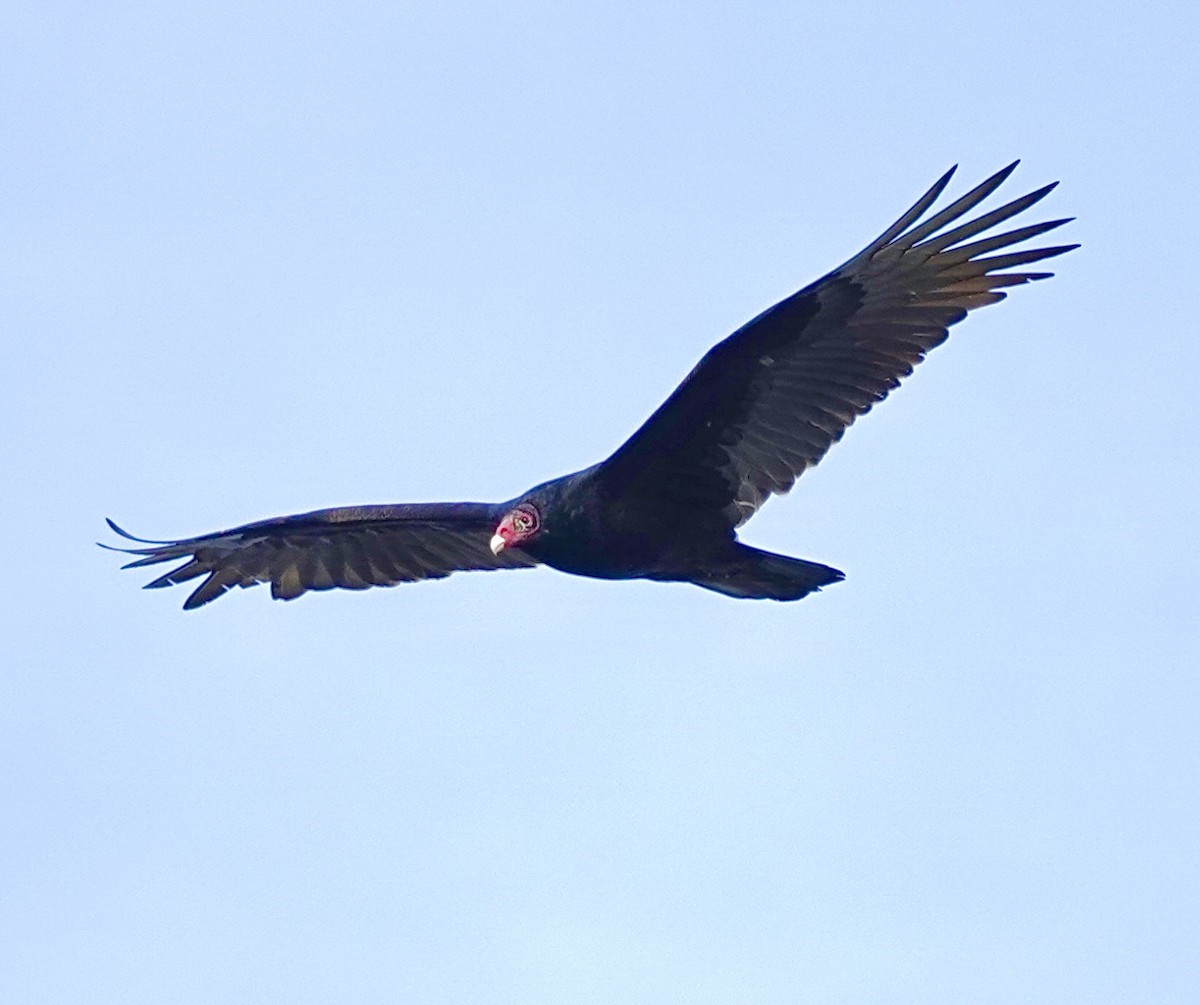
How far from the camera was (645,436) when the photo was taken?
9242 mm

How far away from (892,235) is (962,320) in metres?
0.52

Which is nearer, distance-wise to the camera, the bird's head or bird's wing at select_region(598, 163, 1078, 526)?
bird's wing at select_region(598, 163, 1078, 526)

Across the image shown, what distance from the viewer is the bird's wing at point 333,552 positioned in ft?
36.2

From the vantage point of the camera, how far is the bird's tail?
956 cm

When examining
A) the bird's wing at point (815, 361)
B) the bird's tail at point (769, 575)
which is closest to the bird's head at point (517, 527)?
the bird's wing at point (815, 361)

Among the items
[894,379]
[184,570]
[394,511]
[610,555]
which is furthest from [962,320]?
[184,570]

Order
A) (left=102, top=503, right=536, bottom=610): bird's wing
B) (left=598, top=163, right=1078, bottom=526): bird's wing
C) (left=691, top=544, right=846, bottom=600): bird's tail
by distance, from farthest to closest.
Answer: (left=102, top=503, right=536, bottom=610): bird's wing < (left=691, top=544, right=846, bottom=600): bird's tail < (left=598, top=163, right=1078, bottom=526): bird's wing

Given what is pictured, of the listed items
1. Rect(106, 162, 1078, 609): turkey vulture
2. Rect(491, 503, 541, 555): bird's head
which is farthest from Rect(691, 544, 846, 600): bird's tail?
Rect(491, 503, 541, 555): bird's head

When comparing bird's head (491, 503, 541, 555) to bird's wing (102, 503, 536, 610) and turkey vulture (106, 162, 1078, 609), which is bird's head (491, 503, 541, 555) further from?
bird's wing (102, 503, 536, 610)

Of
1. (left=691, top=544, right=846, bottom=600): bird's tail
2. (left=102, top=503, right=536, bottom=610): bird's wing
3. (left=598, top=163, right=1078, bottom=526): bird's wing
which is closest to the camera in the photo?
(left=598, top=163, right=1078, bottom=526): bird's wing

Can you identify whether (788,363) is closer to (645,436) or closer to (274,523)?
(645,436)

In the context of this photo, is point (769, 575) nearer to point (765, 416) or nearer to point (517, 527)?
point (765, 416)

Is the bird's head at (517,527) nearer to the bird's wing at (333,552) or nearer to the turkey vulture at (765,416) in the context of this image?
the turkey vulture at (765,416)

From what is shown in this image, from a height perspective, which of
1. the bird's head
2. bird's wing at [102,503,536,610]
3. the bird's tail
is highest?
bird's wing at [102,503,536,610]
